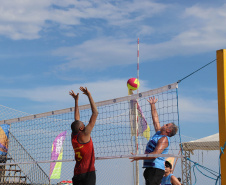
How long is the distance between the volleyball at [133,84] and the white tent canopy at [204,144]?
171 inches

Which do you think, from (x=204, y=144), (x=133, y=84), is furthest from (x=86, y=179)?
(x=204, y=144)

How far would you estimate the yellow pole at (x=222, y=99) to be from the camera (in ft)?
16.4

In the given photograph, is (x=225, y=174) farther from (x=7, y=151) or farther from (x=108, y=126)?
(x=7, y=151)

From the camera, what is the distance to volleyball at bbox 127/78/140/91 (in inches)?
441

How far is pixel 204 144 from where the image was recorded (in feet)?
46.5

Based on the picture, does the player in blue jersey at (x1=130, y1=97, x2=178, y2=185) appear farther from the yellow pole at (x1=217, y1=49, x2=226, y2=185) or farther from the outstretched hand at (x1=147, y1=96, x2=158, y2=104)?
the yellow pole at (x1=217, y1=49, x2=226, y2=185)

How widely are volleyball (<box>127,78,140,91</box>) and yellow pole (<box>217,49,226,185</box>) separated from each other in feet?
19.7

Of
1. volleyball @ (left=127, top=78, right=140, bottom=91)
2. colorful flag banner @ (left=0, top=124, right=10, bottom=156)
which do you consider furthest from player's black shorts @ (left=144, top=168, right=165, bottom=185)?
colorful flag banner @ (left=0, top=124, right=10, bottom=156)

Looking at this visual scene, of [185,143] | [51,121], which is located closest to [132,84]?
[51,121]

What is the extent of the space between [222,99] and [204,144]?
9.48m

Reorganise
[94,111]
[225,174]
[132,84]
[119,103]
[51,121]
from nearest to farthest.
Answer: [225,174]
[94,111]
[119,103]
[51,121]
[132,84]

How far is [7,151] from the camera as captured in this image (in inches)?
505

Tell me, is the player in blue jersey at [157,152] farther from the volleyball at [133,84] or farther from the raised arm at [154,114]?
the volleyball at [133,84]

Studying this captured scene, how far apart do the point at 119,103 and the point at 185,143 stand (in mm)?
7477
